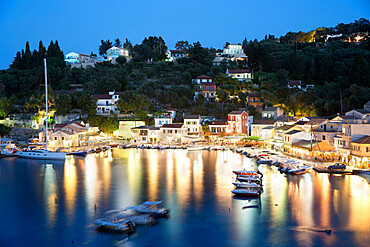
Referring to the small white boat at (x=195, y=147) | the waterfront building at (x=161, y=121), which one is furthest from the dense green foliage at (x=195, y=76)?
the small white boat at (x=195, y=147)

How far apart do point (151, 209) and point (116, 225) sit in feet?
8.26

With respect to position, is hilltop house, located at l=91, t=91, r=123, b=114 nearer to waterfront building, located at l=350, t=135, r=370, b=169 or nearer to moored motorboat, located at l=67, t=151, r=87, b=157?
moored motorboat, located at l=67, t=151, r=87, b=157

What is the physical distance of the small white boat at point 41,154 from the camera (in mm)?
34125

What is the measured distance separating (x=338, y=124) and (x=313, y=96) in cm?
1616

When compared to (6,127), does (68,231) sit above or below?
below

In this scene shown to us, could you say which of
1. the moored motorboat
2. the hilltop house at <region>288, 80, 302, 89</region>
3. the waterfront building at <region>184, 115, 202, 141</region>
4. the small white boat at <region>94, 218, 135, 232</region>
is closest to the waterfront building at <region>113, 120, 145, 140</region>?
the waterfront building at <region>184, 115, 202, 141</region>

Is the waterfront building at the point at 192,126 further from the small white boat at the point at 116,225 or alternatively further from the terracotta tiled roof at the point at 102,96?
the small white boat at the point at 116,225

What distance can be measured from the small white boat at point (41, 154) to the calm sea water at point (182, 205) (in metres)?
3.23

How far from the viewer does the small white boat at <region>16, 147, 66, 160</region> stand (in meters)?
34.1

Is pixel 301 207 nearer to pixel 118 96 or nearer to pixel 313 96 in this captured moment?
pixel 313 96

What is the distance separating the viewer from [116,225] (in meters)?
16.0

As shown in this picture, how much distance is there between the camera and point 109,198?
69.0ft

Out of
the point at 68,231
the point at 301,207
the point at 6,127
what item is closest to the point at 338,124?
the point at 301,207

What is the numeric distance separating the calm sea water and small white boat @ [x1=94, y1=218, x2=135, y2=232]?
337mm
